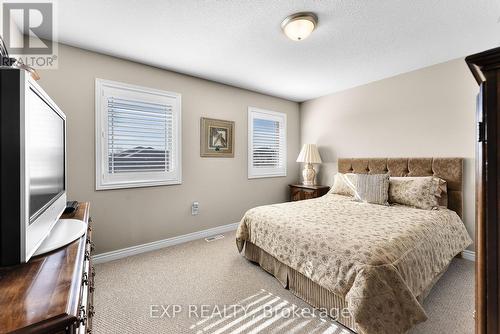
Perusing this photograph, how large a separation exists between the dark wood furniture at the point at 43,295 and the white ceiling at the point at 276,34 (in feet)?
6.19

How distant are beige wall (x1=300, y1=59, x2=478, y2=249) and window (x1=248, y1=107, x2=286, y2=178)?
2.39ft

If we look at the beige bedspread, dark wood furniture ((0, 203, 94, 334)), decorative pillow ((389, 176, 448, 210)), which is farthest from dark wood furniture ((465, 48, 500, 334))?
decorative pillow ((389, 176, 448, 210))

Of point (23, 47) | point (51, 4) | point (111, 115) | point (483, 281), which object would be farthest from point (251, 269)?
point (23, 47)

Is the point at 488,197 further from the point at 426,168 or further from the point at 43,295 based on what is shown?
the point at 426,168

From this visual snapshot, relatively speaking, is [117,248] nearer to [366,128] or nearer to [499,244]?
[499,244]

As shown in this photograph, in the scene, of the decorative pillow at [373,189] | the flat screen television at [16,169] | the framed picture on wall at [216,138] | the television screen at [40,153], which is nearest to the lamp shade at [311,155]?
the decorative pillow at [373,189]

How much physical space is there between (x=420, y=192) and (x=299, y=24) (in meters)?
2.27

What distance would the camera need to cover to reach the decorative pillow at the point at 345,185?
10.2 ft

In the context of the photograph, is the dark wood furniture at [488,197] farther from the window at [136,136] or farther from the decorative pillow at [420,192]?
the window at [136,136]

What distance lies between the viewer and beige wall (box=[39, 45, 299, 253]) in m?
2.31

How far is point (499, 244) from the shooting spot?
0.57 metres

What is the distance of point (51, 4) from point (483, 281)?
2974 mm

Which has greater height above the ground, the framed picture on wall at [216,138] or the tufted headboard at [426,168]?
the framed picture on wall at [216,138]

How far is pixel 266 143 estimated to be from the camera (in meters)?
4.07
